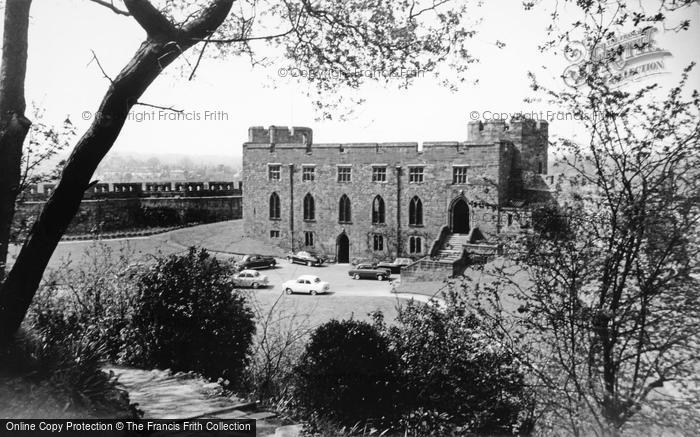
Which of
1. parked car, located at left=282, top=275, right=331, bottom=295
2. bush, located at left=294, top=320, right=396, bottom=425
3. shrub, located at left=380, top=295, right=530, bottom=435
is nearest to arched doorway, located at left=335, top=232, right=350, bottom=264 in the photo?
parked car, located at left=282, top=275, right=331, bottom=295

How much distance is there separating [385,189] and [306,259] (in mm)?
5873

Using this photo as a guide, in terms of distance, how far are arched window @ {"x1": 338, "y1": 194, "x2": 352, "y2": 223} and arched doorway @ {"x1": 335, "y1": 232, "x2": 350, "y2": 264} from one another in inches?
39.9

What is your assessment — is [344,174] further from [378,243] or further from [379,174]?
[378,243]

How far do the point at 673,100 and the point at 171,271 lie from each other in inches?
290

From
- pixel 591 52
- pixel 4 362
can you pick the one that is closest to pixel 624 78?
pixel 591 52

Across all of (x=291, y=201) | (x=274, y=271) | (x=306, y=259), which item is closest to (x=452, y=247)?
(x=306, y=259)

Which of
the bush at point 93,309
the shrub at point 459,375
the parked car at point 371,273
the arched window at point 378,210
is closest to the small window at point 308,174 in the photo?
the arched window at point 378,210

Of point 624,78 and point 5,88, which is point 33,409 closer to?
point 5,88

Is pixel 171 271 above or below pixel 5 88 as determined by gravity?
below

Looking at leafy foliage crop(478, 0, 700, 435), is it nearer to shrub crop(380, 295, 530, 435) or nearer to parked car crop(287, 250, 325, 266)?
shrub crop(380, 295, 530, 435)

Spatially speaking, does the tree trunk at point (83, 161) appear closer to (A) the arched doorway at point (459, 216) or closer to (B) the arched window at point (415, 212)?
(A) the arched doorway at point (459, 216)

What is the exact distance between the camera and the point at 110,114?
5570 millimetres

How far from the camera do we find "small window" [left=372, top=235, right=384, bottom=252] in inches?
1247

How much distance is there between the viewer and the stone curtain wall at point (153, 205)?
116ft
